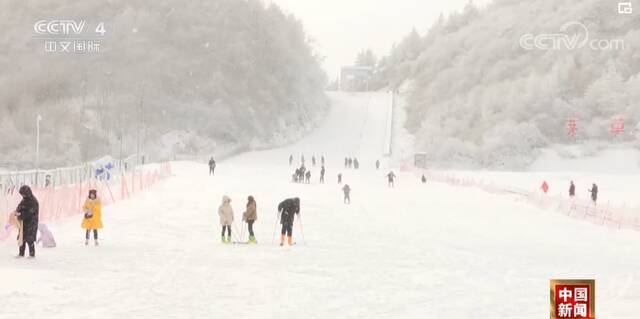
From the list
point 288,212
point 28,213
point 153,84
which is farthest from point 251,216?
point 153,84

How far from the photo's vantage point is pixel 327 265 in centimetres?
1351

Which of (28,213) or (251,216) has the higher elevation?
(28,213)

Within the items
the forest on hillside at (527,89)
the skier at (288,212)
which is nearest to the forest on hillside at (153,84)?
the forest on hillside at (527,89)

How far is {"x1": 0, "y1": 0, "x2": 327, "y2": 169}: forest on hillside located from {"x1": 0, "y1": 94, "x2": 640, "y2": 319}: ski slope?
4263 cm

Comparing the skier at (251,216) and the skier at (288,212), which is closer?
→ the skier at (288,212)

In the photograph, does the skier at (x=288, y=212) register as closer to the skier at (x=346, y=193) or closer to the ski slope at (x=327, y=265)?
the ski slope at (x=327, y=265)

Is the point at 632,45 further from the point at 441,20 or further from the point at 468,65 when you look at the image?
the point at 441,20

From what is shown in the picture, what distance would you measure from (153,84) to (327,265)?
6652 cm

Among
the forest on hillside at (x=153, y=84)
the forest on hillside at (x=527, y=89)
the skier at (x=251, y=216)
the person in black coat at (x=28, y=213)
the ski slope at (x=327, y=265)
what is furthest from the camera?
the forest on hillside at (x=527, y=89)

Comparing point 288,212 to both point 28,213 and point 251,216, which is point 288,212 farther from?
point 28,213

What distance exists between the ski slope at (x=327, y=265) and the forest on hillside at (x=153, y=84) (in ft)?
140

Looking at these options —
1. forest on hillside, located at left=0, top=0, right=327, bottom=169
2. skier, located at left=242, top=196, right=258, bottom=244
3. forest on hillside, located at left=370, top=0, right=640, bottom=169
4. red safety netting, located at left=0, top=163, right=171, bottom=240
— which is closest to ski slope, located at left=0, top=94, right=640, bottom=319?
skier, located at left=242, top=196, right=258, bottom=244

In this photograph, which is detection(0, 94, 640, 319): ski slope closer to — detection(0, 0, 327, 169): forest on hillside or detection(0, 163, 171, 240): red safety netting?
detection(0, 163, 171, 240): red safety netting

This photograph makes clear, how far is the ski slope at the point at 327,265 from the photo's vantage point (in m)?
9.45
